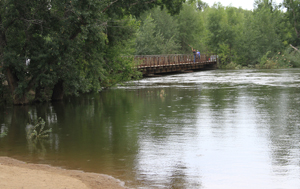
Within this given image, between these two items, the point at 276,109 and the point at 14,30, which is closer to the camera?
the point at 276,109

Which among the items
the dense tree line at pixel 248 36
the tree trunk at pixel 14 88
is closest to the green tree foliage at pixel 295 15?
the dense tree line at pixel 248 36

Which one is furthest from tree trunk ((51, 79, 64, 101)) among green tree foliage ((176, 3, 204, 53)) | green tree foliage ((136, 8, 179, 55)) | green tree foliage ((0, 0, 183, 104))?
green tree foliage ((176, 3, 204, 53))

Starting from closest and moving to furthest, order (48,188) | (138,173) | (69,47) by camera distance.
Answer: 1. (48,188)
2. (138,173)
3. (69,47)

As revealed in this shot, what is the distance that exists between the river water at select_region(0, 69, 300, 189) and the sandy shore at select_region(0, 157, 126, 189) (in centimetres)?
44

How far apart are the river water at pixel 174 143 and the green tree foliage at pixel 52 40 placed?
6.00 feet

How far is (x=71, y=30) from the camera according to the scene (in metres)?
19.4

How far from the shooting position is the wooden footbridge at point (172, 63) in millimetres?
45500

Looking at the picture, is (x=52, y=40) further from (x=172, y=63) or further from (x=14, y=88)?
(x=172, y=63)

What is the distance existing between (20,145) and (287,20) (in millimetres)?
68760

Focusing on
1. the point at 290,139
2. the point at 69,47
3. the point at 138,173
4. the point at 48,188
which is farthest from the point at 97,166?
the point at 69,47

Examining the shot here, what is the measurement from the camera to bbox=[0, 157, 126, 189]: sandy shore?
6764 mm

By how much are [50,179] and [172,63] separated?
47.0 metres

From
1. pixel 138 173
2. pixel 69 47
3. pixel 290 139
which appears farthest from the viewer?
pixel 69 47

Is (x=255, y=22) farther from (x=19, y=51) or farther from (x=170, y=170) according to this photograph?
(x=170, y=170)
